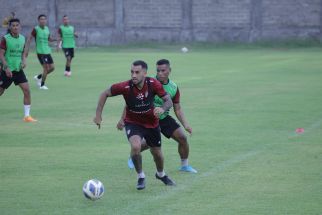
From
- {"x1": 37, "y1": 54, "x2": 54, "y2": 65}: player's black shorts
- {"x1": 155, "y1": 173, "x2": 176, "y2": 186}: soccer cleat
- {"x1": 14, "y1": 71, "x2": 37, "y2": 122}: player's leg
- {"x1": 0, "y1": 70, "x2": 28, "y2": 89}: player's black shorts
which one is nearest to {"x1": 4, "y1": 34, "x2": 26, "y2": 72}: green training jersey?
{"x1": 0, "y1": 70, "x2": 28, "y2": 89}: player's black shorts

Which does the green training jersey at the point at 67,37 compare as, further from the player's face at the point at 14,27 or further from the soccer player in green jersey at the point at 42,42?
the player's face at the point at 14,27

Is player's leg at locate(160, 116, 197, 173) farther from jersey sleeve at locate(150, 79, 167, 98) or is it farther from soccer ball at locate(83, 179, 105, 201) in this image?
soccer ball at locate(83, 179, 105, 201)

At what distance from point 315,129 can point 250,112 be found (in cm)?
282

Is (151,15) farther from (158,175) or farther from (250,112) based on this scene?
(158,175)

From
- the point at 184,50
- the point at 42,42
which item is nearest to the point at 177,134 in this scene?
the point at 42,42

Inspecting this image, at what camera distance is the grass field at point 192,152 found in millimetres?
9273

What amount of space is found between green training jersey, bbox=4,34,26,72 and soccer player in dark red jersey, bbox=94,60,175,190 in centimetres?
759

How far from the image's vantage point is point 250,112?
59.1ft

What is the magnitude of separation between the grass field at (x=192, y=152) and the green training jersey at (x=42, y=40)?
1.21m

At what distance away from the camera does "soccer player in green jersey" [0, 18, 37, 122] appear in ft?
55.6

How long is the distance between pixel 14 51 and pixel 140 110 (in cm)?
814

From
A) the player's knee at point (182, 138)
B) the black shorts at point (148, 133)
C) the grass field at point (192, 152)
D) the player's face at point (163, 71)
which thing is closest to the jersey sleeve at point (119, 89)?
the black shorts at point (148, 133)

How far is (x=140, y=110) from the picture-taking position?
10086 mm

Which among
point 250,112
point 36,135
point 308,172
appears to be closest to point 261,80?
point 250,112
